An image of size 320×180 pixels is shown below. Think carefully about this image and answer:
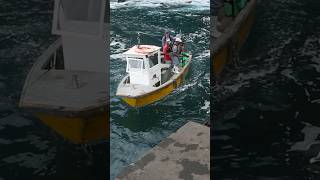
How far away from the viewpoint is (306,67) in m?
6.99

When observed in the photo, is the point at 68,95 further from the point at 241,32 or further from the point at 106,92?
the point at 241,32

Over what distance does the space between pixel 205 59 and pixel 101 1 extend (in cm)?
Answer: 1054

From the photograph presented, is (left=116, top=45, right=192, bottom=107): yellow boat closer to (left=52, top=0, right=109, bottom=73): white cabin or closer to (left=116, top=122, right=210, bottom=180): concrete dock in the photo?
(left=116, top=122, right=210, bottom=180): concrete dock

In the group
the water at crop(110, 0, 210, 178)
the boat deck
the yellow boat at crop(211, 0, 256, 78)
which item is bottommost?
the water at crop(110, 0, 210, 178)

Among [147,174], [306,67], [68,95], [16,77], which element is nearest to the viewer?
[147,174]

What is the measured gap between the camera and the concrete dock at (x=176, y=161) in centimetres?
609

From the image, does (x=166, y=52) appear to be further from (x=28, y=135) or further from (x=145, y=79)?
(x=28, y=135)

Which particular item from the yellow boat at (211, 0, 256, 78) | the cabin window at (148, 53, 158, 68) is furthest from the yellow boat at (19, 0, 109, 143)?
the cabin window at (148, 53, 158, 68)

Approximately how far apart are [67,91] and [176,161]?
217 cm

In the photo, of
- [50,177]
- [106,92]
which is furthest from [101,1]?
[50,177]

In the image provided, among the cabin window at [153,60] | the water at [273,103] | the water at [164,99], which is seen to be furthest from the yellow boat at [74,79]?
the cabin window at [153,60]

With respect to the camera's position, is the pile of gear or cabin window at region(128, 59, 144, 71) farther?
the pile of gear

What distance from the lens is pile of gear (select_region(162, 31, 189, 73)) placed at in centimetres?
1366

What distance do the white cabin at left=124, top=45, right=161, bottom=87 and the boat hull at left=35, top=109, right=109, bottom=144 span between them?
566cm
